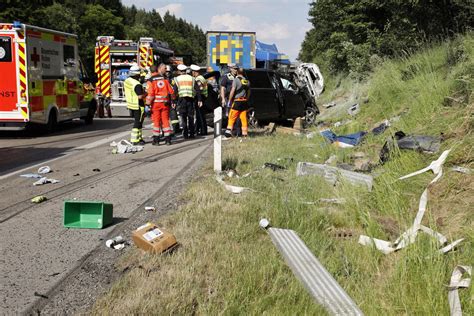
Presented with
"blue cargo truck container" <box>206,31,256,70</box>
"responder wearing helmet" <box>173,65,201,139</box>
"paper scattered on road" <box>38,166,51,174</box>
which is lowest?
"paper scattered on road" <box>38,166,51,174</box>

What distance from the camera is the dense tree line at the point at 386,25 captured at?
11.9 m

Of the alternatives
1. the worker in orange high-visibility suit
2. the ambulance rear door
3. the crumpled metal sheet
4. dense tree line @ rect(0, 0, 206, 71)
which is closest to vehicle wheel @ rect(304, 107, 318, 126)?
the worker in orange high-visibility suit

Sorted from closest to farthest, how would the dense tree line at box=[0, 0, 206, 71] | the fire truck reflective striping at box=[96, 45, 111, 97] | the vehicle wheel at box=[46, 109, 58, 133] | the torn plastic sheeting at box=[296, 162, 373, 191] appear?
the torn plastic sheeting at box=[296, 162, 373, 191]
the vehicle wheel at box=[46, 109, 58, 133]
the fire truck reflective striping at box=[96, 45, 111, 97]
the dense tree line at box=[0, 0, 206, 71]

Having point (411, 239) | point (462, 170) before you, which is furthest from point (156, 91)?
point (411, 239)

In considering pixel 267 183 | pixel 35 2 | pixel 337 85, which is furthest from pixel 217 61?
pixel 35 2

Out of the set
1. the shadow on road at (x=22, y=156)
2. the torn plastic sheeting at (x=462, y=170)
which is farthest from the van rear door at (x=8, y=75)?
the torn plastic sheeting at (x=462, y=170)

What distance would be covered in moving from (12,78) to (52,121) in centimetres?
193

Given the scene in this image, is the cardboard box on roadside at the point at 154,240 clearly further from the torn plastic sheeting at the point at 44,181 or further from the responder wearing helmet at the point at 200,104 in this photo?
the responder wearing helmet at the point at 200,104

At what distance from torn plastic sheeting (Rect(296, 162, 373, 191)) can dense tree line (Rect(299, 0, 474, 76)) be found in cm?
586

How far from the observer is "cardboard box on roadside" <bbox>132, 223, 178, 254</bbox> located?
165 inches

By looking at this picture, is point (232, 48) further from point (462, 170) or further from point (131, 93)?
point (462, 170)

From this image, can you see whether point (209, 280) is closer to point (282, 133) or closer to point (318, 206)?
point (318, 206)

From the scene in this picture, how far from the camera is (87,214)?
17.3ft

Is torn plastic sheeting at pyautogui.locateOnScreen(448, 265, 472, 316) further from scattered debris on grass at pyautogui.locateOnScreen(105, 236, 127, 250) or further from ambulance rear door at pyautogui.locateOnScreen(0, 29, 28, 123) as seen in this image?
ambulance rear door at pyautogui.locateOnScreen(0, 29, 28, 123)
